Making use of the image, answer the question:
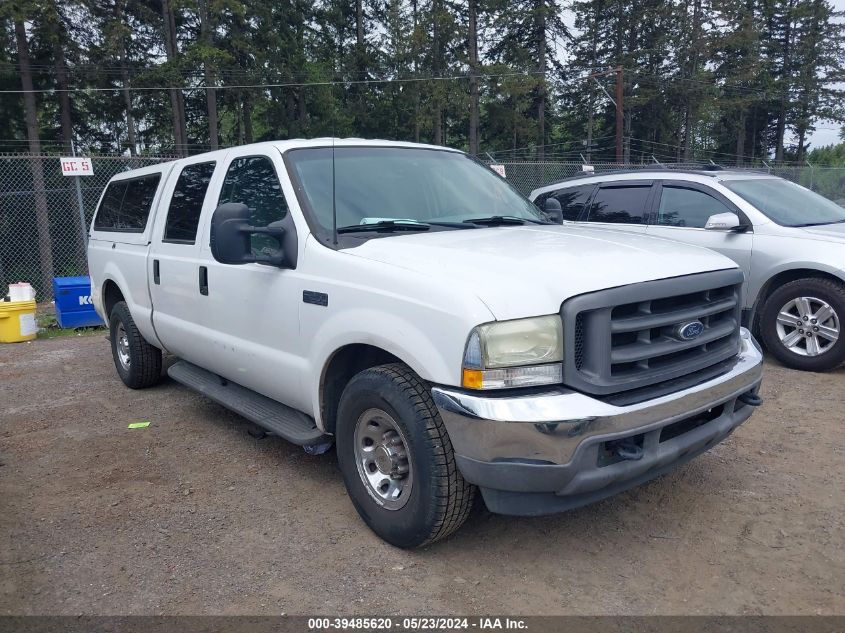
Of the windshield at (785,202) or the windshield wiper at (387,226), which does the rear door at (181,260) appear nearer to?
the windshield wiper at (387,226)

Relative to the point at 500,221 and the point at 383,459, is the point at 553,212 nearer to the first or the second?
the point at 500,221

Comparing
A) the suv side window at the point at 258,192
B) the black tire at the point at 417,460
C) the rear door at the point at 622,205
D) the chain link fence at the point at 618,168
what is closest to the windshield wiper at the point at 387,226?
the suv side window at the point at 258,192

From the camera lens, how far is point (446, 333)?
2.64 metres

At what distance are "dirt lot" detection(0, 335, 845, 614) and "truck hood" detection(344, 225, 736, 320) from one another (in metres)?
1.26

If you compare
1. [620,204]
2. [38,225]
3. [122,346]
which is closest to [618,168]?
[620,204]

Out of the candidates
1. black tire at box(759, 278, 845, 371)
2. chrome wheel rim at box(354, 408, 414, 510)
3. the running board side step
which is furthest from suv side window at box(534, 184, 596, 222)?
chrome wheel rim at box(354, 408, 414, 510)

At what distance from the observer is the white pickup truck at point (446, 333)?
8.48ft

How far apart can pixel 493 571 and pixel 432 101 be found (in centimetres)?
3048

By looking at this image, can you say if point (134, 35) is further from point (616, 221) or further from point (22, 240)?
point (616, 221)

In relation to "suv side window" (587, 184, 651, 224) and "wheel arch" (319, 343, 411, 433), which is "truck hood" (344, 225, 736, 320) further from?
"suv side window" (587, 184, 651, 224)

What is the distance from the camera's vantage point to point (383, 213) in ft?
12.0

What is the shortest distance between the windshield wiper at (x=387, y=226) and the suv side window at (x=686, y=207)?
13.7 ft

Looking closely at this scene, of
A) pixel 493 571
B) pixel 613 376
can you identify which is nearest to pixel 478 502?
pixel 493 571

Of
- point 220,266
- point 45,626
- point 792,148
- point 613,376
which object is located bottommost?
point 45,626
